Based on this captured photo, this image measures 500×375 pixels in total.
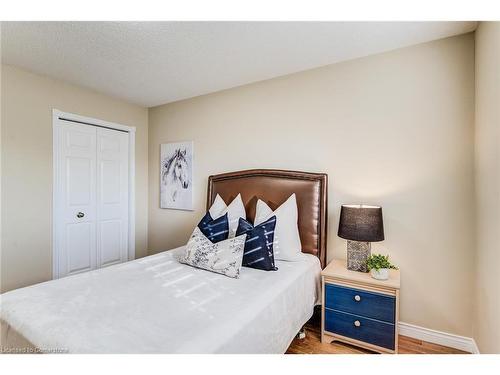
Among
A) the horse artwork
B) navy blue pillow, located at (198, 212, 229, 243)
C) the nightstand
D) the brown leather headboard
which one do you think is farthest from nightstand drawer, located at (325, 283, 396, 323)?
the horse artwork

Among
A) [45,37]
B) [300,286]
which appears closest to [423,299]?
[300,286]

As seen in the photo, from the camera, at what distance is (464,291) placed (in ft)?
6.41

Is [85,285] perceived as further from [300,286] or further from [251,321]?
[300,286]

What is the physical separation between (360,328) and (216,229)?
54.5 inches

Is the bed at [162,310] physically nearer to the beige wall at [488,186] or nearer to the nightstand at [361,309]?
the nightstand at [361,309]

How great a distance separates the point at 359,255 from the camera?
6.89 ft

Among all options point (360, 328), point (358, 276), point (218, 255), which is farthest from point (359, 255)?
point (218, 255)

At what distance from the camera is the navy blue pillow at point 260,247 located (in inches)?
79.5

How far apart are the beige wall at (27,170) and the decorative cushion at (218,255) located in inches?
72.3

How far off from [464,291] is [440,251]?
1.05 feet

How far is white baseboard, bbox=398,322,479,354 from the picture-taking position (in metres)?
1.93

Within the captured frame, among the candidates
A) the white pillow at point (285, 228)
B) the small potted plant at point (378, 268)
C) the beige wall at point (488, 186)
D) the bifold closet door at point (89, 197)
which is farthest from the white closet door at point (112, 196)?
the beige wall at point (488, 186)

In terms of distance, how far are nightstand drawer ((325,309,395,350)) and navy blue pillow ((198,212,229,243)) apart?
3.48 feet
